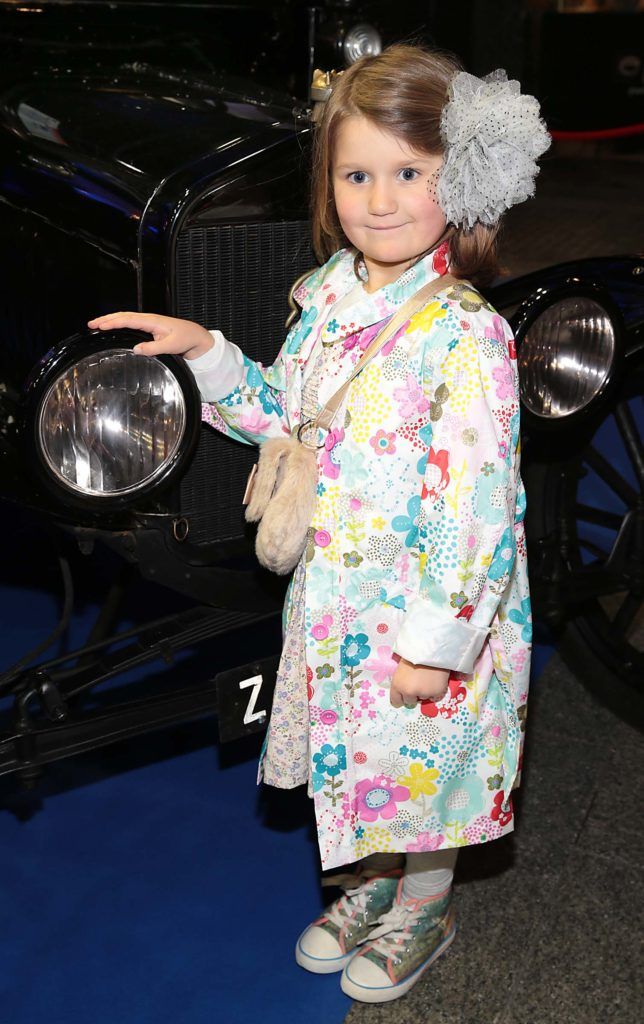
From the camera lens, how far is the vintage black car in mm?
1593

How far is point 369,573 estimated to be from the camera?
5.10ft

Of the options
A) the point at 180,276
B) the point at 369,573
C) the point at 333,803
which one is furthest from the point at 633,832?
the point at 180,276

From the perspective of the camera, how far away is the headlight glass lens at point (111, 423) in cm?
154

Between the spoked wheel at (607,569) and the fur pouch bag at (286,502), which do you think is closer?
the fur pouch bag at (286,502)

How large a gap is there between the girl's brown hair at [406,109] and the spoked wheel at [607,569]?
2.68 feet

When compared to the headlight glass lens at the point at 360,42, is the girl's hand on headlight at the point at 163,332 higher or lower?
lower

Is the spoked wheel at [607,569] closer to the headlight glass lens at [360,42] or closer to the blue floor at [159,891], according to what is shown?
the blue floor at [159,891]

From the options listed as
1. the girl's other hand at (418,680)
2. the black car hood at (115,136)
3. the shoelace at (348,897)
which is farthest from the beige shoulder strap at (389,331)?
the shoelace at (348,897)

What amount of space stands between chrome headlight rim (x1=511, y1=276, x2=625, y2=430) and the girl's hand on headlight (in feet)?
1.81

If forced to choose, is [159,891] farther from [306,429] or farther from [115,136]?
[115,136]

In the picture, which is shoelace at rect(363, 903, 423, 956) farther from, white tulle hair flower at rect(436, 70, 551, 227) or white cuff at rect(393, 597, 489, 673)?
white tulle hair flower at rect(436, 70, 551, 227)

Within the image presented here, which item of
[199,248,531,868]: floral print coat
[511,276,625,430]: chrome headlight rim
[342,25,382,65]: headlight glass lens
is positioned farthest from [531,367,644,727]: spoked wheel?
[342,25,382,65]: headlight glass lens

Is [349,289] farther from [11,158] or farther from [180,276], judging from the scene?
[11,158]

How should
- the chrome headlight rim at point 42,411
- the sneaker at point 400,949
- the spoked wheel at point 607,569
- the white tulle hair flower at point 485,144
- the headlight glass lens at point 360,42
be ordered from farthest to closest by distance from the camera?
the headlight glass lens at point 360,42
the spoked wheel at point 607,569
the sneaker at point 400,949
the chrome headlight rim at point 42,411
the white tulle hair flower at point 485,144
